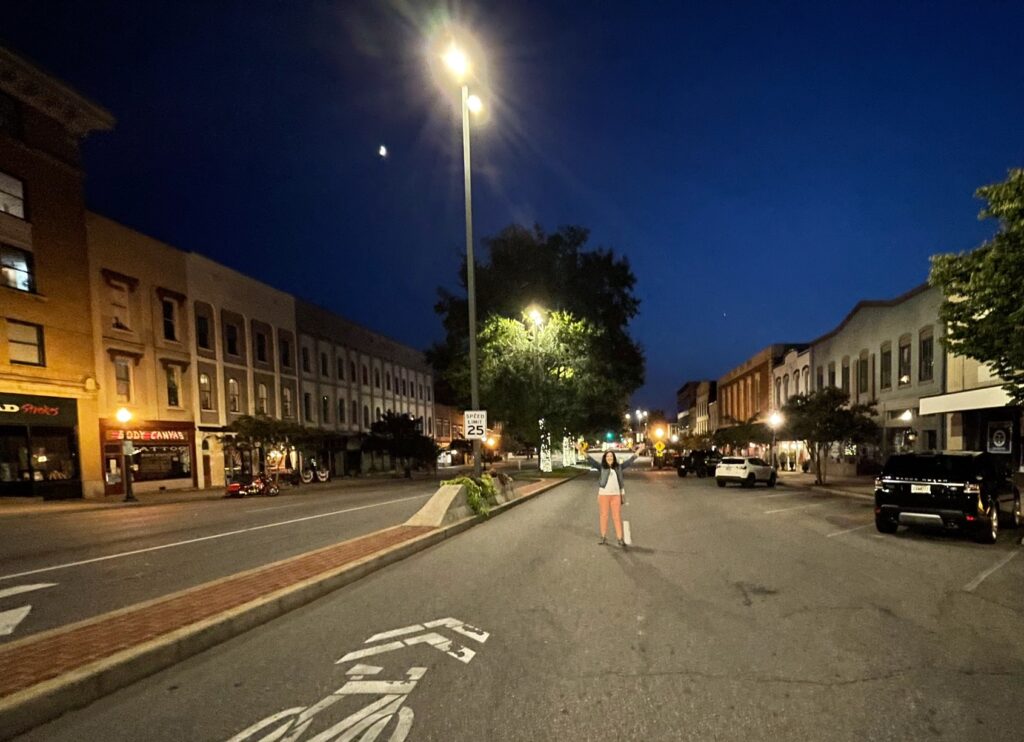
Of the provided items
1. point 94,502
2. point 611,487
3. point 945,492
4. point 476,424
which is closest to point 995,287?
point 945,492

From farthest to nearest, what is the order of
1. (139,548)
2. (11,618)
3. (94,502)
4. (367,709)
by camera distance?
(94,502)
(139,548)
(11,618)
(367,709)

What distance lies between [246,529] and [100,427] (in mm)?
16899

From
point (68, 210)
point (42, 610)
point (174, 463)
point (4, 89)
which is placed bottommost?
point (174, 463)

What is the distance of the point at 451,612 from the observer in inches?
258

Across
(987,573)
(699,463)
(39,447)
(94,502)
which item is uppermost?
(39,447)

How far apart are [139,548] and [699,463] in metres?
34.0

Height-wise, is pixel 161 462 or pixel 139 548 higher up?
pixel 139 548

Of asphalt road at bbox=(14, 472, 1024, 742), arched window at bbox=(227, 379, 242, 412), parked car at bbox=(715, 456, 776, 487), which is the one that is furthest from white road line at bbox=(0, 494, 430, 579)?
arched window at bbox=(227, 379, 242, 412)

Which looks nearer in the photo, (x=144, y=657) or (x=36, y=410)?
(x=144, y=657)

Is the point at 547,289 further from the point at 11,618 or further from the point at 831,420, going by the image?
the point at 11,618

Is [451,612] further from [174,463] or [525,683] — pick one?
[174,463]

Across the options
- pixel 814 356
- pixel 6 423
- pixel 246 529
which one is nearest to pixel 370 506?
pixel 246 529

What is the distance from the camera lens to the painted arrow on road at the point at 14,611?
6.17m

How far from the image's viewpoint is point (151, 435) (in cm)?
2884
